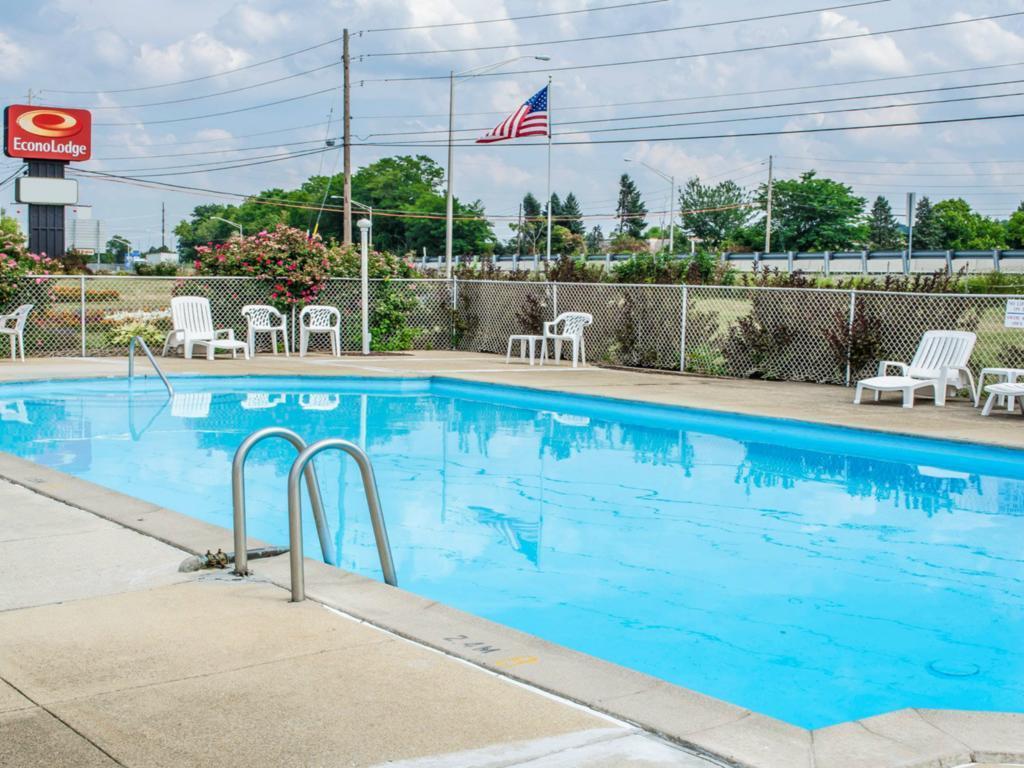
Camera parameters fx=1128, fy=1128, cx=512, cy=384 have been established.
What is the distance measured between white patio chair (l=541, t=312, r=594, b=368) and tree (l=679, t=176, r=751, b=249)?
9350cm

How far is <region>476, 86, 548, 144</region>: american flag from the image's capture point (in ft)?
92.3

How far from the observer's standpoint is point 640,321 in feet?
63.5

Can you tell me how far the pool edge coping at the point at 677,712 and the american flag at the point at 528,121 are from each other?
23743 mm

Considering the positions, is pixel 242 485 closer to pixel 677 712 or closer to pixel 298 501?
pixel 298 501

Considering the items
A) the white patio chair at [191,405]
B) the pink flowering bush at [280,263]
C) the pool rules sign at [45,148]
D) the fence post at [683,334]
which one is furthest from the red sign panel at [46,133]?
the fence post at [683,334]

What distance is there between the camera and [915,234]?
93500 millimetres

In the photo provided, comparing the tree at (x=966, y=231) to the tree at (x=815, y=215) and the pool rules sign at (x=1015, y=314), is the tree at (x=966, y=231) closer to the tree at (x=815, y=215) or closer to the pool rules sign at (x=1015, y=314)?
the tree at (x=815, y=215)

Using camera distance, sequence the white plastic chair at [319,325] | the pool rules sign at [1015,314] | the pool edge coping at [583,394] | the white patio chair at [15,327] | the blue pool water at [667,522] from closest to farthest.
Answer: the blue pool water at [667,522] < the pool edge coping at [583,394] < the pool rules sign at [1015,314] < the white patio chair at [15,327] < the white plastic chair at [319,325]

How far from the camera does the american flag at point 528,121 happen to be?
28.1m

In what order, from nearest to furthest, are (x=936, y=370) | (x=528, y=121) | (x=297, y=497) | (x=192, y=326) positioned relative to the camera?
(x=297, y=497) < (x=936, y=370) < (x=192, y=326) < (x=528, y=121)

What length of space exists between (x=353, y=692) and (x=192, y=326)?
1632 cm

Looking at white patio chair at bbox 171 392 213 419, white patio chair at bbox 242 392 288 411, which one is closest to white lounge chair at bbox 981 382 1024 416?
white patio chair at bbox 242 392 288 411

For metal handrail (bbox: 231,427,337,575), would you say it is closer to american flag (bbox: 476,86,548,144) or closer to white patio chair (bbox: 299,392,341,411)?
white patio chair (bbox: 299,392,341,411)

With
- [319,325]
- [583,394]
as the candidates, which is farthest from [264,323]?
[583,394]
